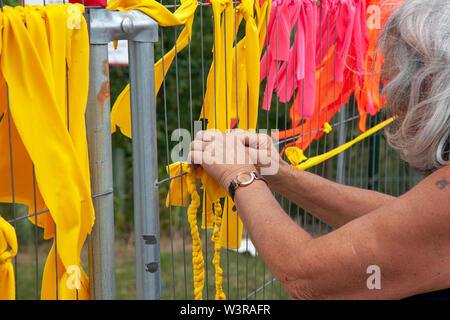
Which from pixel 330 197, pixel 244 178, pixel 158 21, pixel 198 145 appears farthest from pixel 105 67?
pixel 330 197

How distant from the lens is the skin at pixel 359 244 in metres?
1.23

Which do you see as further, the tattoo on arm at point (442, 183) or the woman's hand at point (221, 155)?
the woman's hand at point (221, 155)

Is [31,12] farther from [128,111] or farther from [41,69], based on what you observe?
[128,111]

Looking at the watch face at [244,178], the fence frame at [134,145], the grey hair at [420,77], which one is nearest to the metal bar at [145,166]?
the fence frame at [134,145]

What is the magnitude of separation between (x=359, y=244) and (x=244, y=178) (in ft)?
1.08

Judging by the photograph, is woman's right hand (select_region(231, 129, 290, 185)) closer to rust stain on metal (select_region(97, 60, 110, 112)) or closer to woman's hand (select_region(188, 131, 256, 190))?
woman's hand (select_region(188, 131, 256, 190))

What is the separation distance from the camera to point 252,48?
176 cm

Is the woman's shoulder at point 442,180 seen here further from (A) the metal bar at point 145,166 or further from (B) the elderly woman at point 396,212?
(A) the metal bar at point 145,166

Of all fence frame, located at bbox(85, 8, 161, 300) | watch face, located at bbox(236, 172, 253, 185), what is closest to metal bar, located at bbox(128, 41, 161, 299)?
fence frame, located at bbox(85, 8, 161, 300)

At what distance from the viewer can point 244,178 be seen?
1.46 m

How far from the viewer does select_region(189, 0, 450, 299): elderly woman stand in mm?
1242

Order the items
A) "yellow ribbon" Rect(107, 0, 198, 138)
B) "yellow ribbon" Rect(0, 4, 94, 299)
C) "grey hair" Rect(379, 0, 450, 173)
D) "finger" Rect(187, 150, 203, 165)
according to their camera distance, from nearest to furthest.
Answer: "yellow ribbon" Rect(0, 4, 94, 299)
"grey hair" Rect(379, 0, 450, 173)
"yellow ribbon" Rect(107, 0, 198, 138)
"finger" Rect(187, 150, 203, 165)

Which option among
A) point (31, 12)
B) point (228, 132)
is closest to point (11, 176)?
point (31, 12)

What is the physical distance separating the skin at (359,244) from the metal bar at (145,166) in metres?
0.15
